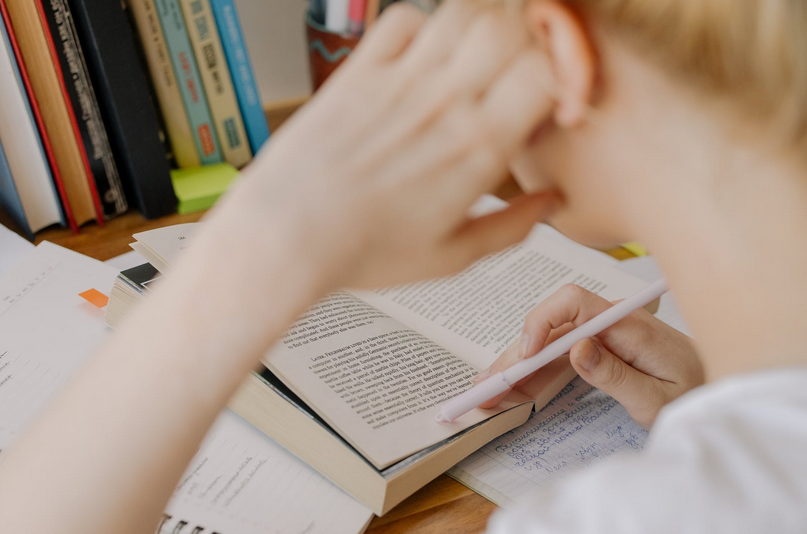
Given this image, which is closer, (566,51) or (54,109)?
(566,51)

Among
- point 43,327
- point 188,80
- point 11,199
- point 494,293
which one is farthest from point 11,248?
point 494,293

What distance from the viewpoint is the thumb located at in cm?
59

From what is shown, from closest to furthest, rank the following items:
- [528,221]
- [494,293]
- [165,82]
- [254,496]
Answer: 1. [528,221]
2. [254,496]
3. [494,293]
4. [165,82]

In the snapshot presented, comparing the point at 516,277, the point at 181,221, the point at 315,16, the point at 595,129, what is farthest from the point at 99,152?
the point at 595,129

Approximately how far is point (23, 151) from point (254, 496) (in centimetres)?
49

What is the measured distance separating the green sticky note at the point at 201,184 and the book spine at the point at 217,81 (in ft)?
0.10

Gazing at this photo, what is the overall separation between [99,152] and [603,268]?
1.88ft

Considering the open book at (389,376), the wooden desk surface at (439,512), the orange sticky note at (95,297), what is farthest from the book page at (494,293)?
the orange sticky note at (95,297)

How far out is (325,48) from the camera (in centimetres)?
97

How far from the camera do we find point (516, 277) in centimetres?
77

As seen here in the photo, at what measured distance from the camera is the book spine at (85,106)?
30.0 inches

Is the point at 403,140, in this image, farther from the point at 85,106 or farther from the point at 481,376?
the point at 85,106

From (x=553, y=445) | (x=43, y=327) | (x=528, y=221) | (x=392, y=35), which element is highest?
(x=392, y=35)

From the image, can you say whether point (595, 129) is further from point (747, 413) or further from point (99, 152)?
point (99, 152)
